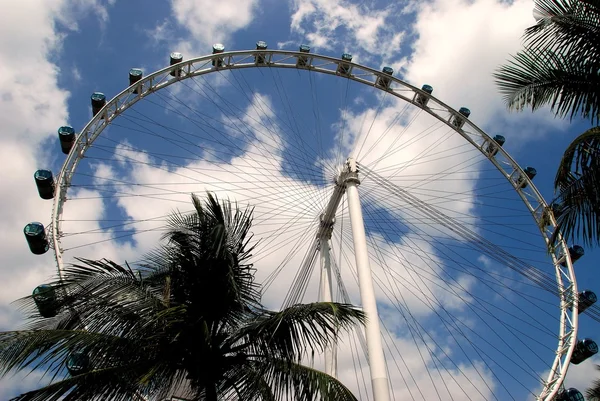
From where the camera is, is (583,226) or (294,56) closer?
(583,226)

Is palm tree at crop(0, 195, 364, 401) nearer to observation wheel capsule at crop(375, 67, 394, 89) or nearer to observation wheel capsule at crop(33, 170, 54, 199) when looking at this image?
observation wheel capsule at crop(33, 170, 54, 199)

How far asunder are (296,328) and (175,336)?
2.21m

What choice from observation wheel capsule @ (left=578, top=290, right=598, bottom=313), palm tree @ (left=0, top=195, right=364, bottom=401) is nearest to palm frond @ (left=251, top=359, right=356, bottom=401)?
palm tree @ (left=0, top=195, right=364, bottom=401)

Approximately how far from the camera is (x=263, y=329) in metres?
10.2

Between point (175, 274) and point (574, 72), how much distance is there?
878 cm

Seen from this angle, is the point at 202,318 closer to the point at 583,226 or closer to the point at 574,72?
the point at 583,226

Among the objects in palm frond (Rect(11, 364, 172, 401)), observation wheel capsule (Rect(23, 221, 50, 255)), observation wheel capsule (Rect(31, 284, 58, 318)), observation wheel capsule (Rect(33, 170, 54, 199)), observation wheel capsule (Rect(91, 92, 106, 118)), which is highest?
observation wheel capsule (Rect(91, 92, 106, 118))

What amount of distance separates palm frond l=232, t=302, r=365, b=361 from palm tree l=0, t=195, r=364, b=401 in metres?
0.02

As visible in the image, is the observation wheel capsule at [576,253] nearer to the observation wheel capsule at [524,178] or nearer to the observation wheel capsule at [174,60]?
the observation wheel capsule at [524,178]

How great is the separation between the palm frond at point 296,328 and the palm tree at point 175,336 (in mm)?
18

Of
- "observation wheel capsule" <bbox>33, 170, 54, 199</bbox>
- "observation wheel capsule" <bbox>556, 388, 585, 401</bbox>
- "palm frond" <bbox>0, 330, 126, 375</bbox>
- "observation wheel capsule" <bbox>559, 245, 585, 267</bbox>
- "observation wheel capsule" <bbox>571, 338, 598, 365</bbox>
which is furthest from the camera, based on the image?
"observation wheel capsule" <bbox>559, 245, 585, 267</bbox>

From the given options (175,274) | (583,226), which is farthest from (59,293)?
(583,226)

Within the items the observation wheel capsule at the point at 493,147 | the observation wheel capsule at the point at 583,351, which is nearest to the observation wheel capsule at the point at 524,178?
the observation wheel capsule at the point at 493,147

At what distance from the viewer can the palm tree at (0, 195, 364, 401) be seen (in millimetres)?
9609
